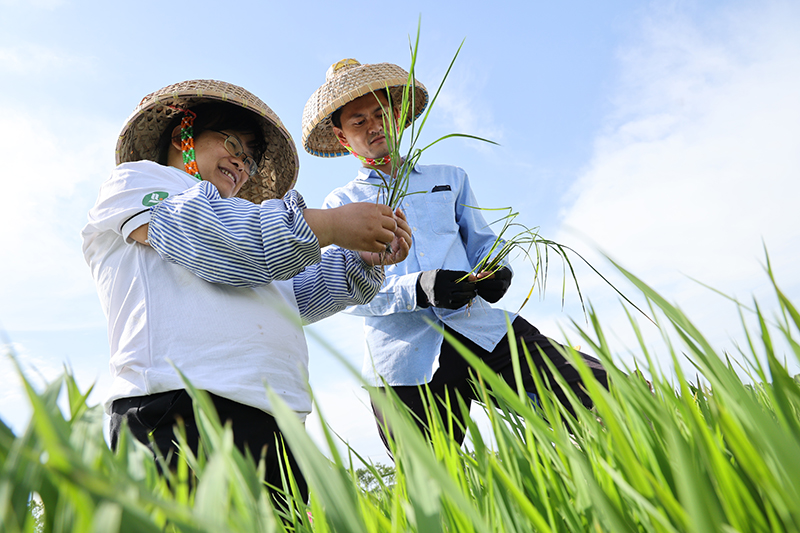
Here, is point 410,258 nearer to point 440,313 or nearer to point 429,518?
point 440,313

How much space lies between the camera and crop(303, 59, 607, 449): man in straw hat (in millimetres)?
1795

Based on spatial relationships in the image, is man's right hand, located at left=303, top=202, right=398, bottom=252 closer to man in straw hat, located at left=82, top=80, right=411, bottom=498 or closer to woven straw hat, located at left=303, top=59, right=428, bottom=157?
man in straw hat, located at left=82, top=80, right=411, bottom=498

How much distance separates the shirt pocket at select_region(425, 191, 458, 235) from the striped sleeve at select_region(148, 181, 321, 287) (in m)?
1.03

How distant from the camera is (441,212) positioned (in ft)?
6.86

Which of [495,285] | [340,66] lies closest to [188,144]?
[340,66]

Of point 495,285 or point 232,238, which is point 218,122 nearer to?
point 232,238

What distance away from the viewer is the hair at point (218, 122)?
60.2 inches

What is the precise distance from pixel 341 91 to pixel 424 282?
2.74 feet

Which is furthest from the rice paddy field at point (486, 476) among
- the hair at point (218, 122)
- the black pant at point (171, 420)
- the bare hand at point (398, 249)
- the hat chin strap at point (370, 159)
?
the hat chin strap at point (370, 159)

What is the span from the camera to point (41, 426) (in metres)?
0.17

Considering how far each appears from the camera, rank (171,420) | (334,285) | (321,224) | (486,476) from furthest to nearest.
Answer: (334,285)
(321,224)
(171,420)
(486,476)

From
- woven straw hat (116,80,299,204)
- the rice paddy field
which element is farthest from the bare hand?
the rice paddy field

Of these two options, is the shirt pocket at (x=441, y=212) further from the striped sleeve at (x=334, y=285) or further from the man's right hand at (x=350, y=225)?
the man's right hand at (x=350, y=225)

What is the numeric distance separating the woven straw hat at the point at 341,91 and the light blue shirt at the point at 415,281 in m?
0.29
